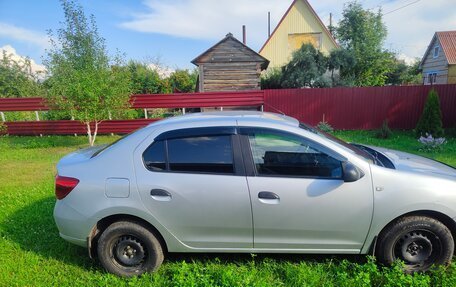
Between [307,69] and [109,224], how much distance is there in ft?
51.3

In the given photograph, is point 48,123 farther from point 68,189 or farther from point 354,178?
point 354,178

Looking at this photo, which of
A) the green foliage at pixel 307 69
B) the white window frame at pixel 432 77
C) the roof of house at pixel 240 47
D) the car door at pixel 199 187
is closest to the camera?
the car door at pixel 199 187

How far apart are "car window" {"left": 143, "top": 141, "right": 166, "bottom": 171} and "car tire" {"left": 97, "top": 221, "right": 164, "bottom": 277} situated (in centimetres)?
61

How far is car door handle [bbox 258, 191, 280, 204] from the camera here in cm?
Result: 262

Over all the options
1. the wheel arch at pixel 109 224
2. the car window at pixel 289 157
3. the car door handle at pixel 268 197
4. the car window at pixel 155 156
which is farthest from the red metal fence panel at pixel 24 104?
the car door handle at pixel 268 197

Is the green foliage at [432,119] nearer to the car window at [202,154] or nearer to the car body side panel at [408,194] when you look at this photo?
the car body side panel at [408,194]

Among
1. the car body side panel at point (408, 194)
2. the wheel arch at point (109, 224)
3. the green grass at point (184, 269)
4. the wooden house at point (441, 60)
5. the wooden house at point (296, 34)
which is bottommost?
the green grass at point (184, 269)

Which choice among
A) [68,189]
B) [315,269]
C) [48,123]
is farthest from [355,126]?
[48,123]

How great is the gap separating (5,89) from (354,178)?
32238mm

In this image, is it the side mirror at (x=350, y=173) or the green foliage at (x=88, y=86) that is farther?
the green foliage at (x=88, y=86)

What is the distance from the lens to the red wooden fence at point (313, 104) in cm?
1136

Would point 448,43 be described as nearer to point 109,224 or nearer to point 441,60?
point 441,60

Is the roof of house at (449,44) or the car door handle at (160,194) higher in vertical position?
the roof of house at (449,44)

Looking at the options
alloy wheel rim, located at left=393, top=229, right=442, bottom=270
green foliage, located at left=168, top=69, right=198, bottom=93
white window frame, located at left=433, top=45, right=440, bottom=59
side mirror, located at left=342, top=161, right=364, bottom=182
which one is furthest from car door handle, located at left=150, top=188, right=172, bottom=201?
white window frame, located at left=433, top=45, right=440, bottom=59
